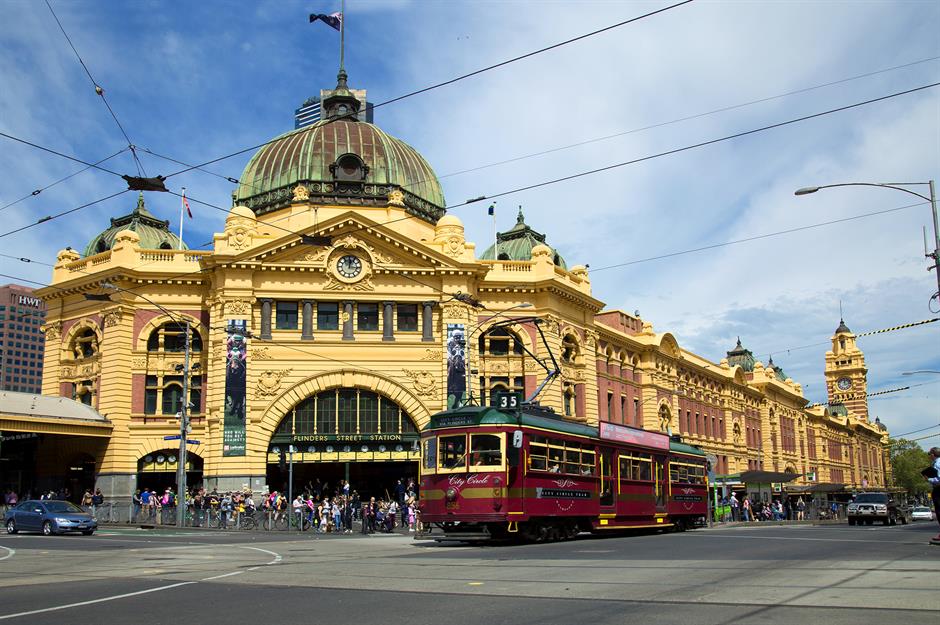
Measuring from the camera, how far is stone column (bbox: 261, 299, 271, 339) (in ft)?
156

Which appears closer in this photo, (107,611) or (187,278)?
(107,611)

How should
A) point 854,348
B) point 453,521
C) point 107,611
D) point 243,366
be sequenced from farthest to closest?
point 854,348 < point 243,366 < point 453,521 < point 107,611

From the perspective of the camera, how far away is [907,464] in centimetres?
16625

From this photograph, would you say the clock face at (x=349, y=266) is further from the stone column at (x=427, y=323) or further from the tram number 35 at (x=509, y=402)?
the tram number 35 at (x=509, y=402)

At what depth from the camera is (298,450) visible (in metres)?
47.3

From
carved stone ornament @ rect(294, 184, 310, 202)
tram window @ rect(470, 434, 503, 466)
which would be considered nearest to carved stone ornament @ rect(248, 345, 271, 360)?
carved stone ornament @ rect(294, 184, 310, 202)

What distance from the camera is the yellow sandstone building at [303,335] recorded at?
4697 centimetres

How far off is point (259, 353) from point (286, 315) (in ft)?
8.96

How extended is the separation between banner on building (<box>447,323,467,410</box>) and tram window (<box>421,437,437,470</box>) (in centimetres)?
2191

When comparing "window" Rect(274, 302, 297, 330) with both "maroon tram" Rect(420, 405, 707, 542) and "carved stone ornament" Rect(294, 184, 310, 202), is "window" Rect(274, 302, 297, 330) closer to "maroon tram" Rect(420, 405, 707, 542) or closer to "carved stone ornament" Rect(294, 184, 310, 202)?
"carved stone ornament" Rect(294, 184, 310, 202)

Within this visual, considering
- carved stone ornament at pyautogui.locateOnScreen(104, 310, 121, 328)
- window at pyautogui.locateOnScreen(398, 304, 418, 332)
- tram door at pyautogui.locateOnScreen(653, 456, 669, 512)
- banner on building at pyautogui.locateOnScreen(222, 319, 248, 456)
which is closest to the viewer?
tram door at pyautogui.locateOnScreen(653, 456, 669, 512)

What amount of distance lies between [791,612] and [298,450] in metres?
39.2

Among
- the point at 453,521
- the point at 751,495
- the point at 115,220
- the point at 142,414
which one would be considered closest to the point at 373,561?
the point at 453,521

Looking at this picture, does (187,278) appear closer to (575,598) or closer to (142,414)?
(142,414)
